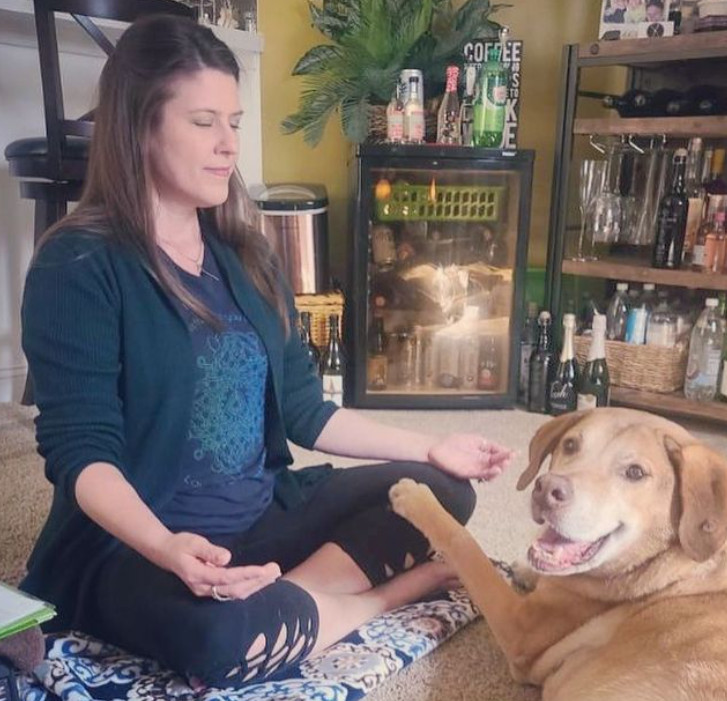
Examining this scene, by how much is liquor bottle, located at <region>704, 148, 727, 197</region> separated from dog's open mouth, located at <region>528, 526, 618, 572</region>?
152 centimetres

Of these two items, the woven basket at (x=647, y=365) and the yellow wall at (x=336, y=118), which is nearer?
the woven basket at (x=647, y=365)

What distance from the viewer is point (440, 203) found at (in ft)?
7.95

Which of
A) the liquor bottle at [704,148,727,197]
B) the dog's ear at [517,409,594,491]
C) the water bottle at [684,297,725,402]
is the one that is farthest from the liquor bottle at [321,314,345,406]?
the dog's ear at [517,409,594,491]

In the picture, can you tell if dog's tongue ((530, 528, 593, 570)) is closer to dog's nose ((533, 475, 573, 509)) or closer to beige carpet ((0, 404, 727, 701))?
dog's nose ((533, 475, 573, 509))

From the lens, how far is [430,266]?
8.18 feet

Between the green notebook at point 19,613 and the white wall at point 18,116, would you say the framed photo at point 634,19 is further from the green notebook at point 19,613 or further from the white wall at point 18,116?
the green notebook at point 19,613

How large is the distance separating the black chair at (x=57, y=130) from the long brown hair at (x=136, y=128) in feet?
2.04

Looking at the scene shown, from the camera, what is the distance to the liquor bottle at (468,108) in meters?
2.34

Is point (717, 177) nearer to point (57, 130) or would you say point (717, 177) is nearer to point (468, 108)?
point (468, 108)

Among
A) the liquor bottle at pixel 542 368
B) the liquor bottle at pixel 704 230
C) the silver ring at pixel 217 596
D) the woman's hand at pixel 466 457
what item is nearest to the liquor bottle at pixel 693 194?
the liquor bottle at pixel 704 230

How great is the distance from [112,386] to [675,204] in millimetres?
1711

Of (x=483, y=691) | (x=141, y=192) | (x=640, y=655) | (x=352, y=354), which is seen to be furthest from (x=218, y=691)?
(x=352, y=354)

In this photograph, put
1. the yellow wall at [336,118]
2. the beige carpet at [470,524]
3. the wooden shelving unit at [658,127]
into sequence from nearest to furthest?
the beige carpet at [470,524], the wooden shelving unit at [658,127], the yellow wall at [336,118]

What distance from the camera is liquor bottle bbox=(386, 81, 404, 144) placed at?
235 centimetres
